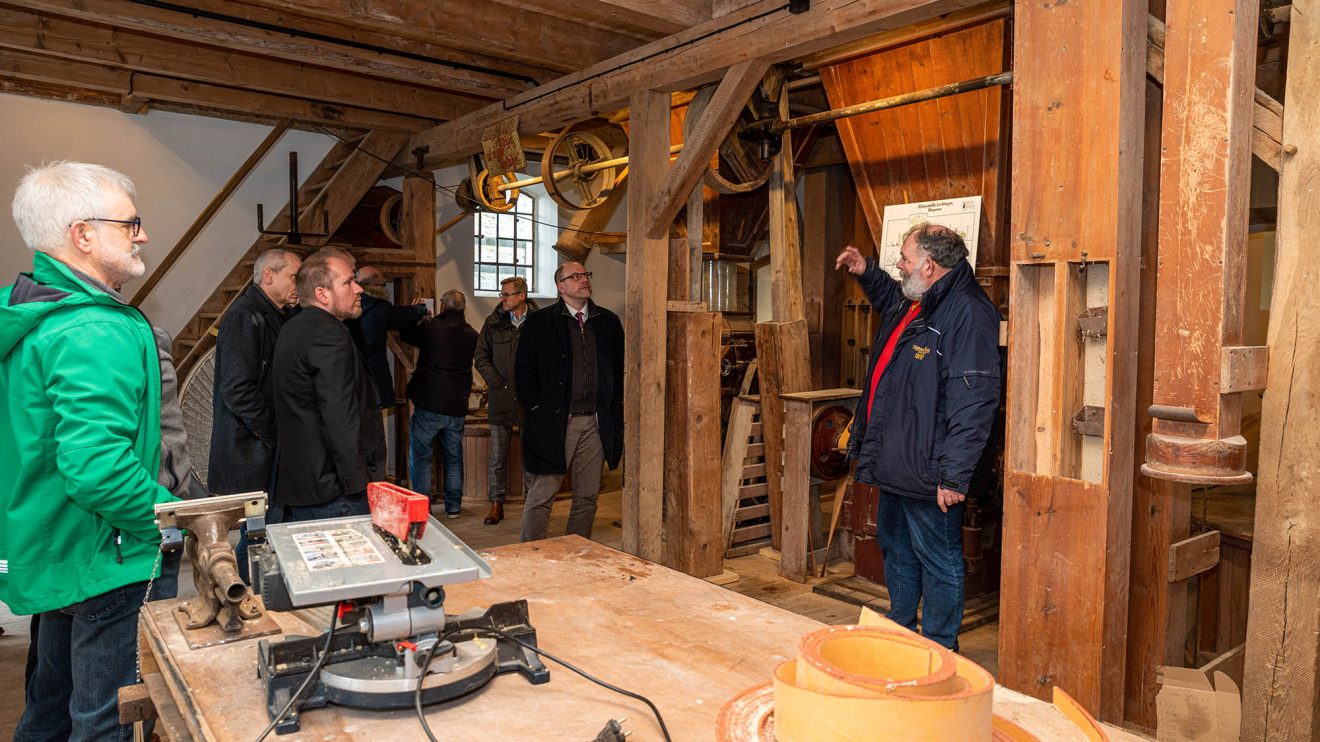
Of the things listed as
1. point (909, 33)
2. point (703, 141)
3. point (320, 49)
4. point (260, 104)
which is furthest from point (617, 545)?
point (260, 104)

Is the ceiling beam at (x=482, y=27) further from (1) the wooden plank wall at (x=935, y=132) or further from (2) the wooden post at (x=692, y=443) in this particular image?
(2) the wooden post at (x=692, y=443)

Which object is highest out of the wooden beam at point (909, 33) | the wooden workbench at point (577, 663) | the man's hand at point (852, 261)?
the wooden beam at point (909, 33)

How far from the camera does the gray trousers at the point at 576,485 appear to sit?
16.8 feet

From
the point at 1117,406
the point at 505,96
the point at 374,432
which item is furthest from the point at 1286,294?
the point at 505,96

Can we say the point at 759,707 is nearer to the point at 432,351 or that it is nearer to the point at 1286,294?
the point at 1286,294

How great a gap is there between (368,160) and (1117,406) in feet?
21.4

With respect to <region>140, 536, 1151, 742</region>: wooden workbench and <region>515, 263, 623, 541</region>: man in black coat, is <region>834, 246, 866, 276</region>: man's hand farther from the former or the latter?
<region>140, 536, 1151, 742</region>: wooden workbench

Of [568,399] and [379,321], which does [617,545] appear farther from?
[379,321]

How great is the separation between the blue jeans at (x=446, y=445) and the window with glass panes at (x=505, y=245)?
9.40 ft

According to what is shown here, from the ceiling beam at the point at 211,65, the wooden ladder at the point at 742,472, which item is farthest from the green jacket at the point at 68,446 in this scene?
the ceiling beam at the point at 211,65

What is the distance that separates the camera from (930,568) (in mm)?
3467

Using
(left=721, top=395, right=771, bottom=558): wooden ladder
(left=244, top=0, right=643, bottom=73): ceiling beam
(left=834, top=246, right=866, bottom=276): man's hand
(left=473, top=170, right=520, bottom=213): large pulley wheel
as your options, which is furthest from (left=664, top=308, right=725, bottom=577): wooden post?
(left=473, top=170, right=520, bottom=213): large pulley wheel

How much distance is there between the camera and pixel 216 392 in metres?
3.83

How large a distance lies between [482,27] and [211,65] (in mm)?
2168
